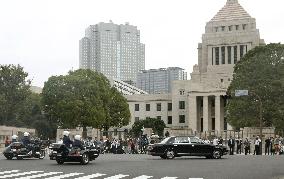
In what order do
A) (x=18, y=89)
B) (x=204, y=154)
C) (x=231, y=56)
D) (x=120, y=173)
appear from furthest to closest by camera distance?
(x=231, y=56) < (x=18, y=89) < (x=204, y=154) < (x=120, y=173)

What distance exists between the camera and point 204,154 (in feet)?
118

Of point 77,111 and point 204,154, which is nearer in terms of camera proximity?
point 204,154

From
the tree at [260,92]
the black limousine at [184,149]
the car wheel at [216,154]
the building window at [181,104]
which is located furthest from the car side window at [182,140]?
the building window at [181,104]

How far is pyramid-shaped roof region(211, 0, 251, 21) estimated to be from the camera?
408 feet

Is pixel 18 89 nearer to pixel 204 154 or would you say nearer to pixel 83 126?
pixel 83 126

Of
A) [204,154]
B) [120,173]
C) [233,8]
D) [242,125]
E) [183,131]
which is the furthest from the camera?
[233,8]

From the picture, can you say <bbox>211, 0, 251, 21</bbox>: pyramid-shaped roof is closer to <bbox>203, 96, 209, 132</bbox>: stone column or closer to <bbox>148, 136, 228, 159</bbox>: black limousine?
<bbox>203, 96, 209, 132</bbox>: stone column

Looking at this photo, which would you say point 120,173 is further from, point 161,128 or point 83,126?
point 161,128

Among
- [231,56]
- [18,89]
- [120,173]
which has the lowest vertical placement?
[120,173]

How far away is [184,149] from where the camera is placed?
35.9 m

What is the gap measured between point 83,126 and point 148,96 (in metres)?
45.3

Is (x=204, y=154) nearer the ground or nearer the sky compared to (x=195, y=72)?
nearer the ground

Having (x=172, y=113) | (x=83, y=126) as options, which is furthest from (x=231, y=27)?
(x=83, y=126)

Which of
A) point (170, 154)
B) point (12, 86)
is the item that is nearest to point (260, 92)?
point (170, 154)
